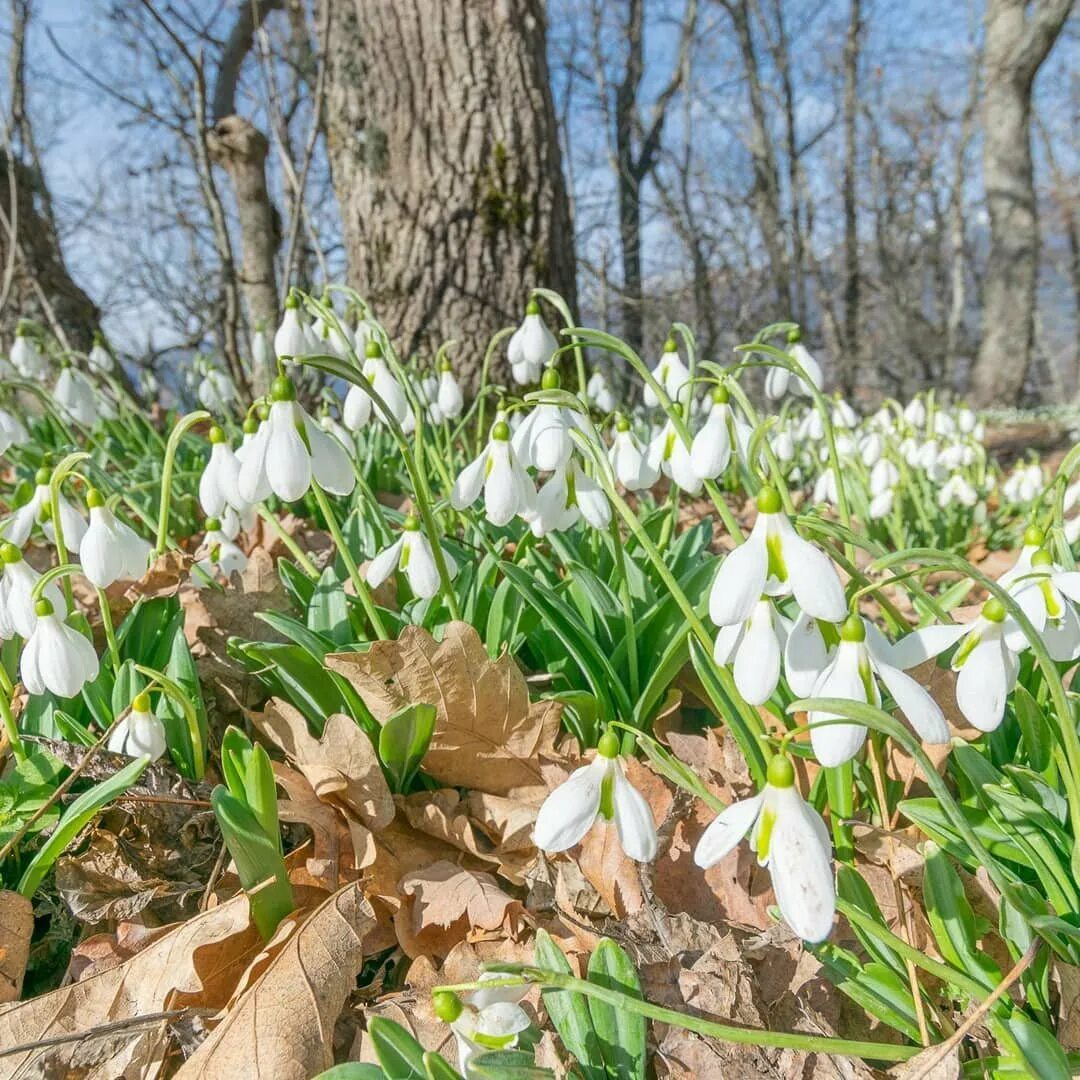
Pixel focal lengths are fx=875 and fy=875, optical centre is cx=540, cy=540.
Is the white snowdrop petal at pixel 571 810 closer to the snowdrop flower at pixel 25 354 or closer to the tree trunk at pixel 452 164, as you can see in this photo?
the tree trunk at pixel 452 164

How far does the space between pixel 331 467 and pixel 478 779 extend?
22.8 inches

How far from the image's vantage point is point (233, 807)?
43.6 inches

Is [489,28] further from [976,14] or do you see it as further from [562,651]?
[976,14]

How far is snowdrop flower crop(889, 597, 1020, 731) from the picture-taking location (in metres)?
0.96

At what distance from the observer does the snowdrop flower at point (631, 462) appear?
1.59 metres

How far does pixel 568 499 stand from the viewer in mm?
1494

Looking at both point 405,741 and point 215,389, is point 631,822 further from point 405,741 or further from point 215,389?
point 215,389

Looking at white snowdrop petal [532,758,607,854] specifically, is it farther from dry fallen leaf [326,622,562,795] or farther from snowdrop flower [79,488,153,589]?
snowdrop flower [79,488,153,589]

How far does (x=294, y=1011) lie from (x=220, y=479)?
787 millimetres

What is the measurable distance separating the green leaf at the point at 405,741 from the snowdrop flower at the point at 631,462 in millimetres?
566

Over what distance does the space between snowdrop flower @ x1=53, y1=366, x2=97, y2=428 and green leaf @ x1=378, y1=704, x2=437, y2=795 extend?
197 centimetres

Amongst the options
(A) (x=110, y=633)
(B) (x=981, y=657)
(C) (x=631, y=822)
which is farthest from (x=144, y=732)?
(B) (x=981, y=657)

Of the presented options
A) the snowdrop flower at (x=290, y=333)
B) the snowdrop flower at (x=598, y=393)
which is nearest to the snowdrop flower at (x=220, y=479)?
the snowdrop flower at (x=290, y=333)

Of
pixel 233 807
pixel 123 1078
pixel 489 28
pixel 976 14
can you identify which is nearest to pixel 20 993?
pixel 123 1078
